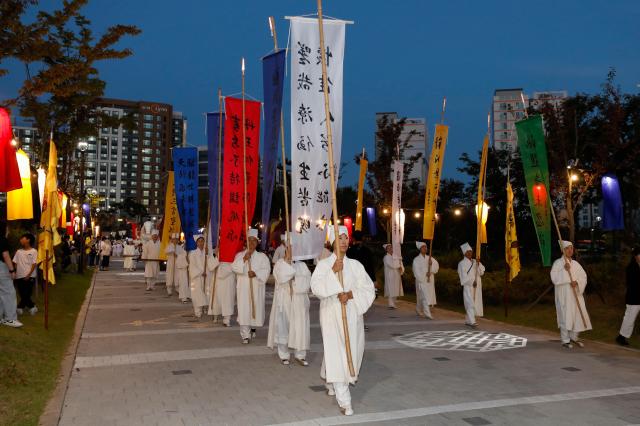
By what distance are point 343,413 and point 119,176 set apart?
14667 centimetres

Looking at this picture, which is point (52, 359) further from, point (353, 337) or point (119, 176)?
point (119, 176)

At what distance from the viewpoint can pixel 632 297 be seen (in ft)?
30.3

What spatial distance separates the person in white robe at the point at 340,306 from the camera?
225 inches

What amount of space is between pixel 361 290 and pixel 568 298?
5.21 m

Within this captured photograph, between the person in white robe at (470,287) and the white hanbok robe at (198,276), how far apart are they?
221 inches

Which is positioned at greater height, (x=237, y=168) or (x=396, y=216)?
(x=237, y=168)

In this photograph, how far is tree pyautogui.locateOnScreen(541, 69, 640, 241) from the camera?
65.9ft

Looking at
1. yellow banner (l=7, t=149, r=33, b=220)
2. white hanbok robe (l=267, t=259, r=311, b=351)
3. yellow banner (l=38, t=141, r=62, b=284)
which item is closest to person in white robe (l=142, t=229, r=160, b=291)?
yellow banner (l=38, t=141, r=62, b=284)

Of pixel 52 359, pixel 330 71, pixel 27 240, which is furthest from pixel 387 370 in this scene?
pixel 27 240

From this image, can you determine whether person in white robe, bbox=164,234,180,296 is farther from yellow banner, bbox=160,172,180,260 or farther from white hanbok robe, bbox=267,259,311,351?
white hanbok robe, bbox=267,259,311,351

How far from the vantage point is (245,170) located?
1069 centimetres

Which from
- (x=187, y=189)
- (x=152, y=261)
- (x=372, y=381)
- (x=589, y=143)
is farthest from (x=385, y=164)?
(x=372, y=381)

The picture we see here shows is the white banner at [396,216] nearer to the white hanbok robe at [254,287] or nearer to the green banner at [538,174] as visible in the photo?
the green banner at [538,174]

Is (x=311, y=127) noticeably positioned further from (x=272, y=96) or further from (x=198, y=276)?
(x=198, y=276)
